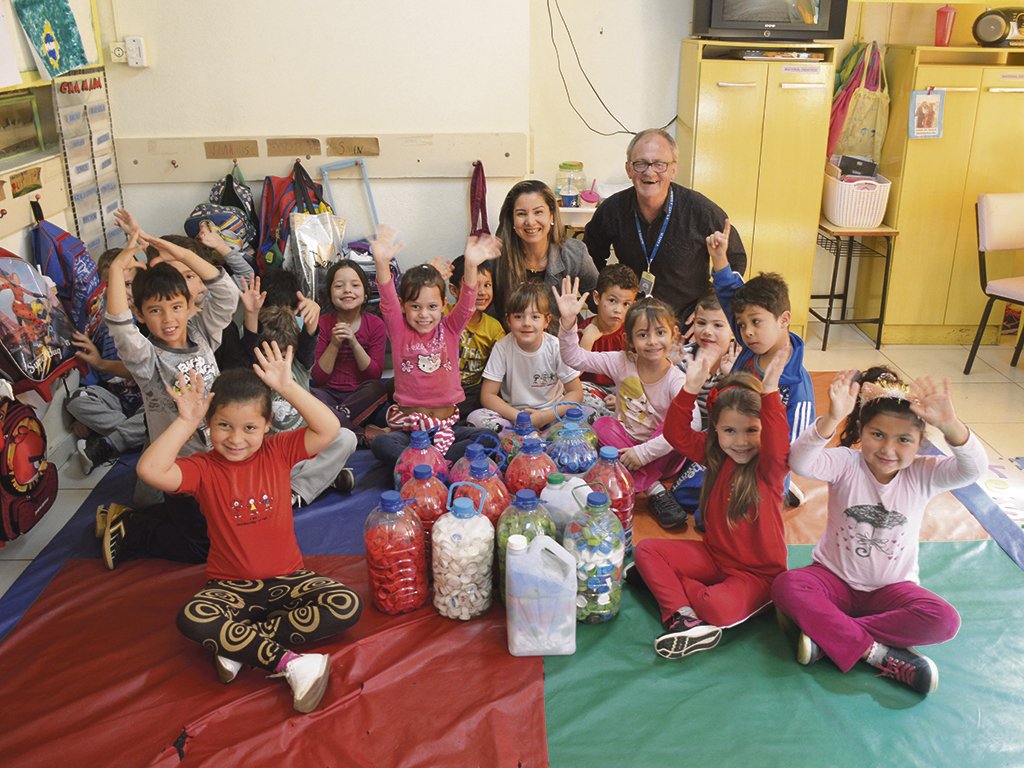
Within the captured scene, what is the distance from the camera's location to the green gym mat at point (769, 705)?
210 centimetres

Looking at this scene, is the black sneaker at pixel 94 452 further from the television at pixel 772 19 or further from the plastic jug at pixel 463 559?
the television at pixel 772 19

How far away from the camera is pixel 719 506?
2.52 m

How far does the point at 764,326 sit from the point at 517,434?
869 mm

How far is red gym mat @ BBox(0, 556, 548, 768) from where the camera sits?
6.97 ft

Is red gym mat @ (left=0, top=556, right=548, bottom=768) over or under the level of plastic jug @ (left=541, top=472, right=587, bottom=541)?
under

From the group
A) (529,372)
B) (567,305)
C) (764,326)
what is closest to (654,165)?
(567,305)

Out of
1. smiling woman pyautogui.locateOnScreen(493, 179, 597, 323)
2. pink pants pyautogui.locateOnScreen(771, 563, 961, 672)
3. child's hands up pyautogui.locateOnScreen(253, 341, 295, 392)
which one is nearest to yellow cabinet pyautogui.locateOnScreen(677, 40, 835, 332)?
smiling woman pyautogui.locateOnScreen(493, 179, 597, 323)

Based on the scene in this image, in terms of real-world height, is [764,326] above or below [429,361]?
above

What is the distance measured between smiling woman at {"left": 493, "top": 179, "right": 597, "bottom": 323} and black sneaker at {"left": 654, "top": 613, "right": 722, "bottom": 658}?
1738 millimetres

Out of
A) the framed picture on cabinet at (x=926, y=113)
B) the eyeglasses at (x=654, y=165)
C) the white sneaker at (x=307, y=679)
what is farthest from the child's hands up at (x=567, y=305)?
the framed picture on cabinet at (x=926, y=113)

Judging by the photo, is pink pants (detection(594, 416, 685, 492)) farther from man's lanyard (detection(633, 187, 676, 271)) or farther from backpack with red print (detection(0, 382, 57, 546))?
backpack with red print (detection(0, 382, 57, 546))

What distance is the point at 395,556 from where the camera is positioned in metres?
2.50

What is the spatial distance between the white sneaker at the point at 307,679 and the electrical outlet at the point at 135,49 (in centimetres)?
306

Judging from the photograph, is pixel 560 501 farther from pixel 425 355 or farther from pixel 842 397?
pixel 425 355
